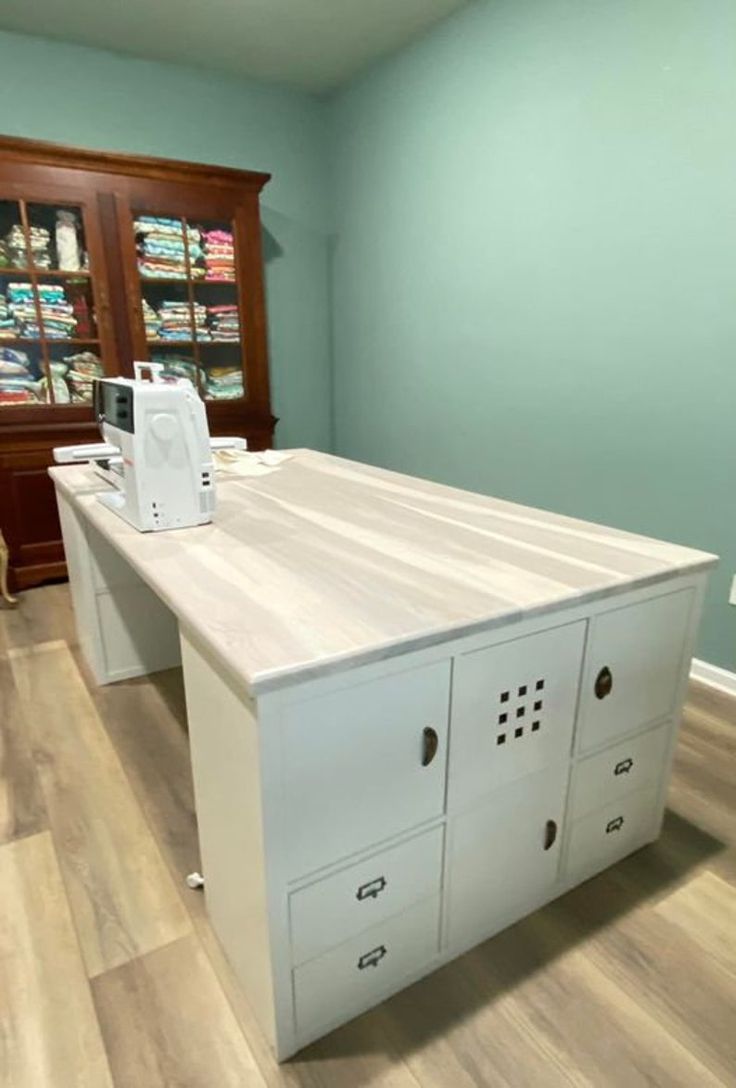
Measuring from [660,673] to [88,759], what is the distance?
1.62m

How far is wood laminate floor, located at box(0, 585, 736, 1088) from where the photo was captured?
109 centimetres

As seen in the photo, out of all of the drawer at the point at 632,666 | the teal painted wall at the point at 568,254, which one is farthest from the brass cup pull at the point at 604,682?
the teal painted wall at the point at 568,254

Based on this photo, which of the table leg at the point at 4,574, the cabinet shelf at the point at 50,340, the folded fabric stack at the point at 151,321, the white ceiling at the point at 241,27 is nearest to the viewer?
the white ceiling at the point at 241,27

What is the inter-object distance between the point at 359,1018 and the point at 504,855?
0.40m

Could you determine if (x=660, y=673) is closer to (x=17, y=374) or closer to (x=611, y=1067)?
(x=611, y=1067)

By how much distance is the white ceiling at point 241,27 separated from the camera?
2707 millimetres

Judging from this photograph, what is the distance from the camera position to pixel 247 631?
99cm

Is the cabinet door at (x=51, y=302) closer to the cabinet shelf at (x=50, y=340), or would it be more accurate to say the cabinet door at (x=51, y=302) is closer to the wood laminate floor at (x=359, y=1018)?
the cabinet shelf at (x=50, y=340)

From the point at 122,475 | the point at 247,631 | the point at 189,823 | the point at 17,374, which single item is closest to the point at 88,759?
the point at 189,823

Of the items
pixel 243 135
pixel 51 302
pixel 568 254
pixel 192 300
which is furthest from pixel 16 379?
pixel 568 254

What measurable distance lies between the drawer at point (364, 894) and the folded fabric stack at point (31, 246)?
10.1 ft

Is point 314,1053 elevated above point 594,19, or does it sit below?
below

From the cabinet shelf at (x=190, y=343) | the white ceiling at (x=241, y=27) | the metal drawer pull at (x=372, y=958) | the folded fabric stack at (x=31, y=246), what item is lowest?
the metal drawer pull at (x=372, y=958)

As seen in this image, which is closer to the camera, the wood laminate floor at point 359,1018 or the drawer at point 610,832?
the wood laminate floor at point 359,1018
